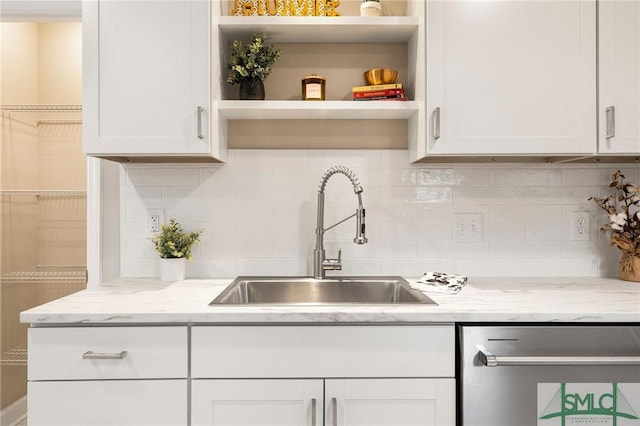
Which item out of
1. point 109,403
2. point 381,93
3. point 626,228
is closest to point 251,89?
point 381,93

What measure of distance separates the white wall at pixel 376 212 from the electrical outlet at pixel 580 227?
2 centimetres

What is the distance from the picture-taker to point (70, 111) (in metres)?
2.92

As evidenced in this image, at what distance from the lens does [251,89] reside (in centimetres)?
181

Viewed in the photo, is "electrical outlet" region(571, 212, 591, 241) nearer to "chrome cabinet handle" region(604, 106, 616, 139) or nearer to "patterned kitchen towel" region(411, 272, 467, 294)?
"chrome cabinet handle" region(604, 106, 616, 139)

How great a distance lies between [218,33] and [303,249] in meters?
0.98

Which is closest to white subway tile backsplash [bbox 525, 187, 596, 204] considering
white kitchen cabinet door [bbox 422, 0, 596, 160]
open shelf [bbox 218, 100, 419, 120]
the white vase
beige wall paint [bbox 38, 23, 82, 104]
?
white kitchen cabinet door [bbox 422, 0, 596, 160]

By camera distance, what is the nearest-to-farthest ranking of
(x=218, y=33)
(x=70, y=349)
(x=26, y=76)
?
(x=70, y=349) → (x=218, y=33) → (x=26, y=76)

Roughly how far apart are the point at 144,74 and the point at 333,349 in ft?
3.95

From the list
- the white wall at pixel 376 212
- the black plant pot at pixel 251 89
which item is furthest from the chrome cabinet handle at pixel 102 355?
the black plant pot at pixel 251 89

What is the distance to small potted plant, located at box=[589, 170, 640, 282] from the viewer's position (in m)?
1.83

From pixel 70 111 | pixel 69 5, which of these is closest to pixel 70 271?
pixel 70 111

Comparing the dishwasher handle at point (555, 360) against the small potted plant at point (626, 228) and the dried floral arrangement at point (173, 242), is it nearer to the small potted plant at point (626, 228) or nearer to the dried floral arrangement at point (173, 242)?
the small potted plant at point (626, 228)

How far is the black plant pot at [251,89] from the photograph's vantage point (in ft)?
5.93

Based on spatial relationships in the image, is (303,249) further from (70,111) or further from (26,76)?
(26,76)
